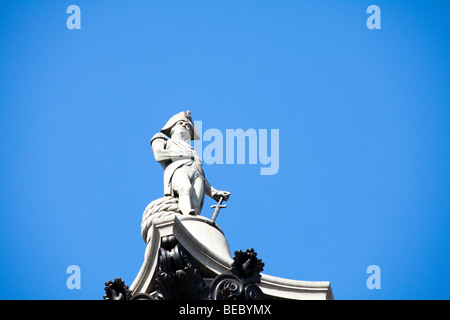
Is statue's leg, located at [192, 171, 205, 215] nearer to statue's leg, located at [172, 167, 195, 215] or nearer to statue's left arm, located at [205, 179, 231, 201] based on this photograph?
statue's leg, located at [172, 167, 195, 215]

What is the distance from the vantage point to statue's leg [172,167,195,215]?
20047 mm

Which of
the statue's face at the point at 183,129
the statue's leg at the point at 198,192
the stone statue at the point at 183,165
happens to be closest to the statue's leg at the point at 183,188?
the stone statue at the point at 183,165

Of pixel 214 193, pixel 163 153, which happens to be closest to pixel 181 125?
pixel 163 153

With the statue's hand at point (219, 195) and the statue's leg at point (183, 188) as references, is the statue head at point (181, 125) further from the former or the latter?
the statue's hand at point (219, 195)

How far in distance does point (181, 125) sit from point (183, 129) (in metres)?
0.14

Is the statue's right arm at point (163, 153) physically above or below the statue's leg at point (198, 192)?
above

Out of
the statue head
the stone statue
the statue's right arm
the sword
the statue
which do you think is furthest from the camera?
the statue head

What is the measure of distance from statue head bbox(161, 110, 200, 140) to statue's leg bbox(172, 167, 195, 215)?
207 cm

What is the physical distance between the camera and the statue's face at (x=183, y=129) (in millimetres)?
22980

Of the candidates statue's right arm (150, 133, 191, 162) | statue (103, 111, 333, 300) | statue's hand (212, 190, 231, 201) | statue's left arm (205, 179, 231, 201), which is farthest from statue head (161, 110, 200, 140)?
statue (103, 111, 333, 300)
